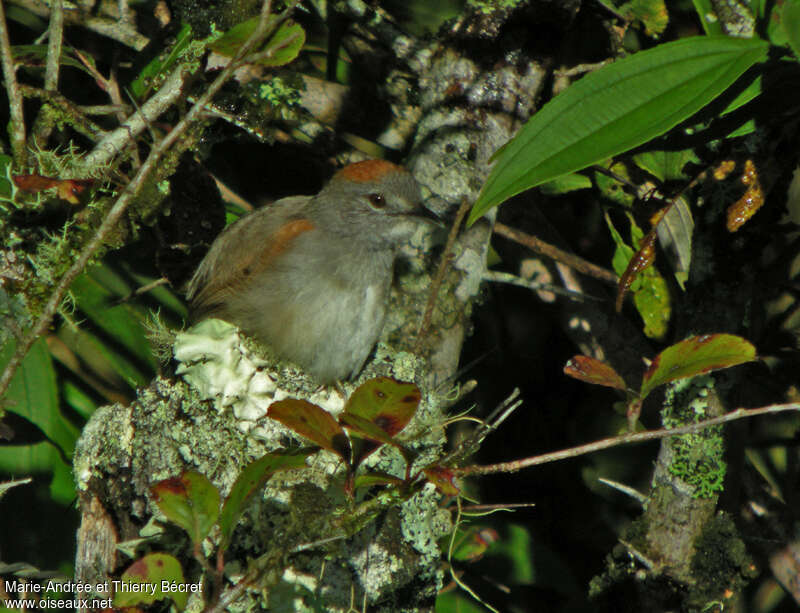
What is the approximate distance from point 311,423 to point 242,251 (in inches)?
76.3

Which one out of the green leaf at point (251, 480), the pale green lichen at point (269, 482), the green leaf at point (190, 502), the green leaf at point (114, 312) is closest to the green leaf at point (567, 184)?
the pale green lichen at point (269, 482)

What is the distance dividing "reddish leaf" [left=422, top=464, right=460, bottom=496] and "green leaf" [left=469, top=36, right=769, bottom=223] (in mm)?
662

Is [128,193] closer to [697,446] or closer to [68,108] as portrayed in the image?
[68,108]

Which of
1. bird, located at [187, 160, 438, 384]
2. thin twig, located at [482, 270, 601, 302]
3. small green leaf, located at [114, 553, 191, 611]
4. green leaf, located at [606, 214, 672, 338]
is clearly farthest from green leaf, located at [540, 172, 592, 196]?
small green leaf, located at [114, 553, 191, 611]

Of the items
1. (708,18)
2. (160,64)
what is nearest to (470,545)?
(708,18)

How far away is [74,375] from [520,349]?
232 centimetres

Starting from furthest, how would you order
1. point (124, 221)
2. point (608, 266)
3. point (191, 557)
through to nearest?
point (608, 266), point (124, 221), point (191, 557)

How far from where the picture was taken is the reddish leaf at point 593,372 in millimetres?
2084

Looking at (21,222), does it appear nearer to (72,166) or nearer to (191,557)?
(72,166)

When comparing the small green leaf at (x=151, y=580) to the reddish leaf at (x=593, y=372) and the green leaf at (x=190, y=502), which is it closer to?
the green leaf at (x=190, y=502)

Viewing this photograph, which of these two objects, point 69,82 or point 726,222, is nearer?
point 726,222

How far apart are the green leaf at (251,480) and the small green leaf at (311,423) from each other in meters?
0.06

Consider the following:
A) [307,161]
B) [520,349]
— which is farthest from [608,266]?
[307,161]

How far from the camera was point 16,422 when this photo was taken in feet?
10.8
